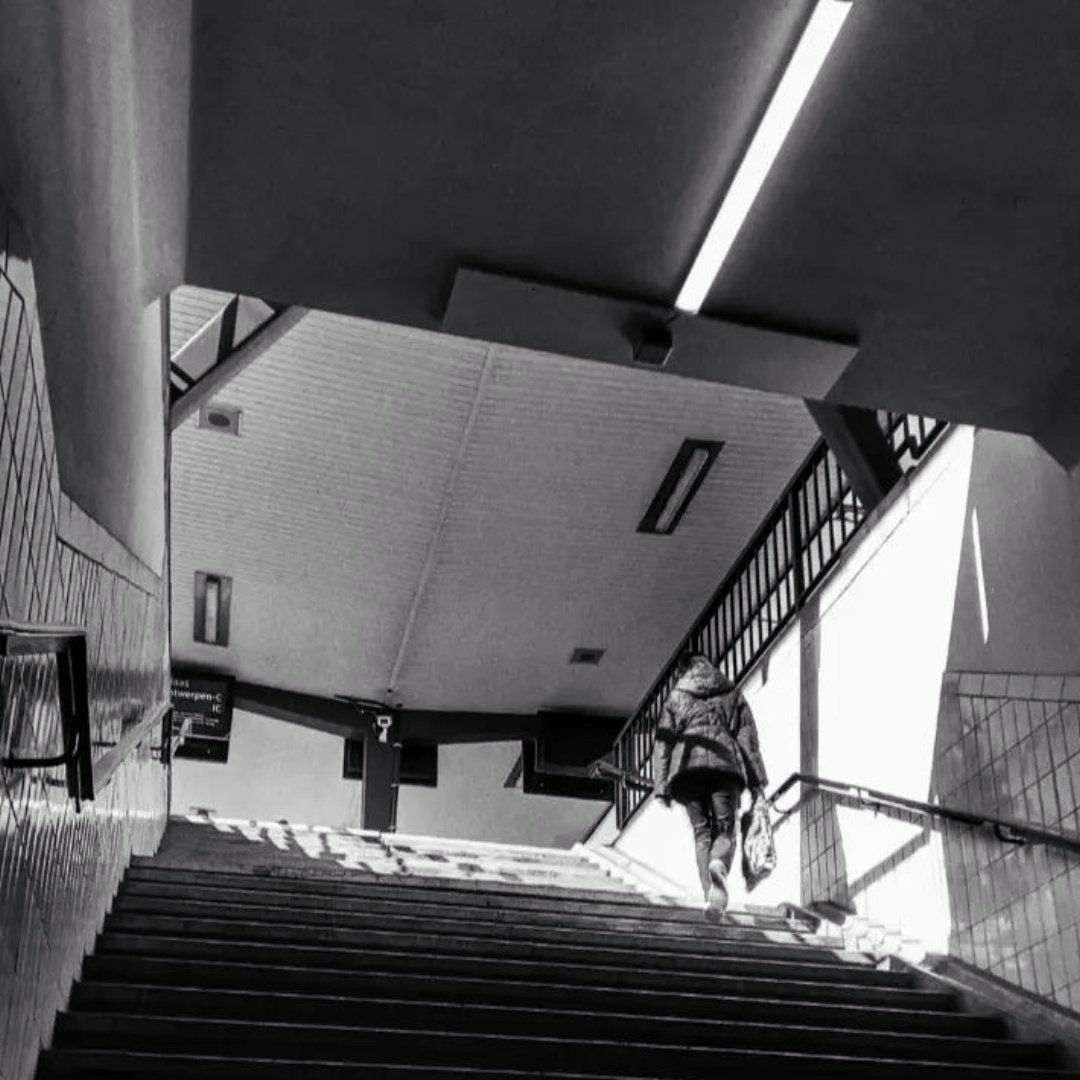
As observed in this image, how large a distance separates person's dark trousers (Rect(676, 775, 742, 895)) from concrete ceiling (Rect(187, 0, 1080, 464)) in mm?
2205

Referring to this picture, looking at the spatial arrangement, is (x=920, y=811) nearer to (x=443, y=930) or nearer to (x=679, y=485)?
(x=443, y=930)

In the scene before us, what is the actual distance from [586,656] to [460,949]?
10.1m

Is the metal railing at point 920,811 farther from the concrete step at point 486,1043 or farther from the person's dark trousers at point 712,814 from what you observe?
the concrete step at point 486,1043

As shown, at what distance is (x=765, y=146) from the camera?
445 cm

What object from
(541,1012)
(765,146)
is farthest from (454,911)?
(765,146)

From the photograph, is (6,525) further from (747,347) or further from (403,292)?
(747,347)

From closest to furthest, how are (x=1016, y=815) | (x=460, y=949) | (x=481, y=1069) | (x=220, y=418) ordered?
(x=481, y=1069), (x=460, y=949), (x=1016, y=815), (x=220, y=418)

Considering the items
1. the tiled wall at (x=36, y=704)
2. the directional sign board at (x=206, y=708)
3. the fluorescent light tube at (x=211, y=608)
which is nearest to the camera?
the tiled wall at (x=36, y=704)

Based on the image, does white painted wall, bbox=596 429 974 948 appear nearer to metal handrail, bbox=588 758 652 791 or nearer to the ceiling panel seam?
metal handrail, bbox=588 758 652 791

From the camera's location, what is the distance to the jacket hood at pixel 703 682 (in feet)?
21.9

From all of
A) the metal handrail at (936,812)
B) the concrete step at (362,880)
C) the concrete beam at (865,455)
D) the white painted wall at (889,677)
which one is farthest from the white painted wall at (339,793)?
the concrete step at (362,880)

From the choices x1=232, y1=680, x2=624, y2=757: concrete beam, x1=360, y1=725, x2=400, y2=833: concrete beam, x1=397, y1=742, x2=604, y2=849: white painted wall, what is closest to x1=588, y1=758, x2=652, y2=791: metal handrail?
x1=232, y1=680, x2=624, y2=757: concrete beam

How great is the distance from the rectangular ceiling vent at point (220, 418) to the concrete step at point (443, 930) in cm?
591

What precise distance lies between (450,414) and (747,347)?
525cm
